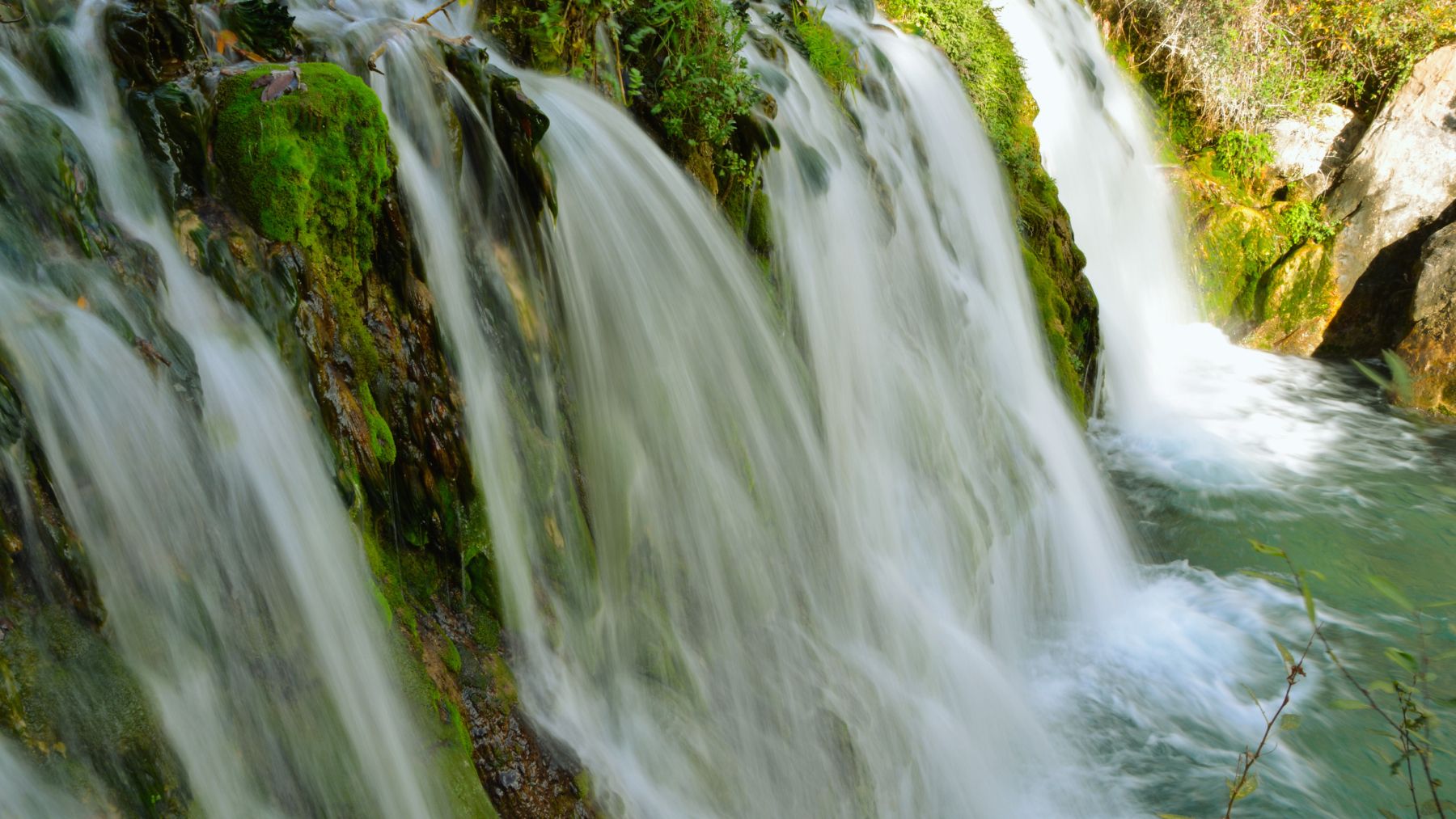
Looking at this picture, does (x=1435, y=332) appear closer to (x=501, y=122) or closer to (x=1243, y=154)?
(x=1243, y=154)

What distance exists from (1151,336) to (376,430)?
809cm

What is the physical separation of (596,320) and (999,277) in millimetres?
3530

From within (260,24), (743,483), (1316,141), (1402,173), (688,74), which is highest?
(260,24)

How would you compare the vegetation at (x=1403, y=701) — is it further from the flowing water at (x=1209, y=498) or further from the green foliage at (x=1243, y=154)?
the green foliage at (x=1243, y=154)

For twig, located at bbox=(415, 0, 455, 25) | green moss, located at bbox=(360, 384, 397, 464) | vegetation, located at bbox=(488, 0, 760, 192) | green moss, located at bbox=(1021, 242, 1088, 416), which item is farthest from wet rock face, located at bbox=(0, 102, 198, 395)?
green moss, located at bbox=(1021, 242, 1088, 416)

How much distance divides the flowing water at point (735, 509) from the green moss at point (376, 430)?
0.20m

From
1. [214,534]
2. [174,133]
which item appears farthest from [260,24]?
[214,534]

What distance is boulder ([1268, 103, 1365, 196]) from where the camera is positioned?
33.3 feet

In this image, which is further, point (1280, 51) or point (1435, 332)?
point (1280, 51)

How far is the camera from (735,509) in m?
3.78

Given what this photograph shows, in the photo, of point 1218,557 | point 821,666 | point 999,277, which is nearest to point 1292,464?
point 1218,557

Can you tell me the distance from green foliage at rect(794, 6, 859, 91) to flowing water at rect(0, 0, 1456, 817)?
0.16 m

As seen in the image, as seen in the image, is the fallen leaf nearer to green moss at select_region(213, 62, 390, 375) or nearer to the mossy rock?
green moss at select_region(213, 62, 390, 375)

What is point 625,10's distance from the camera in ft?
14.7
